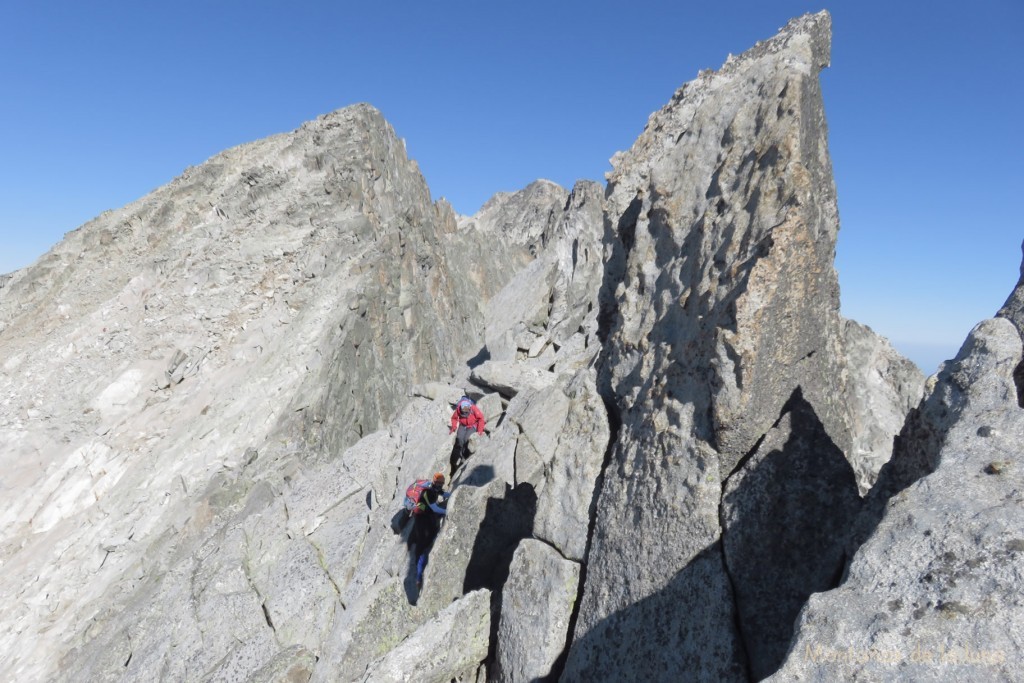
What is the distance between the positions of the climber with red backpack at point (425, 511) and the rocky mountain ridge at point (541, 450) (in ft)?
3.21

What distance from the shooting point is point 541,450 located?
15.3m

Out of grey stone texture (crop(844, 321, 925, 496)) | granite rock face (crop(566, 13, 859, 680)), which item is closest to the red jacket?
granite rock face (crop(566, 13, 859, 680))

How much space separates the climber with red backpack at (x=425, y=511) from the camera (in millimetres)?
14383

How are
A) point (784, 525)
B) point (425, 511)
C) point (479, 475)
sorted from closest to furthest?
point (784, 525) → point (425, 511) → point (479, 475)

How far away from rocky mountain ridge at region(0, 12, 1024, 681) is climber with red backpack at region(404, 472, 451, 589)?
3.21 ft

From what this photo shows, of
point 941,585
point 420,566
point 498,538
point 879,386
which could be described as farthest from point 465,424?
point 941,585

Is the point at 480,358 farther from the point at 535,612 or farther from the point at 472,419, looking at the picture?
the point at 535,612

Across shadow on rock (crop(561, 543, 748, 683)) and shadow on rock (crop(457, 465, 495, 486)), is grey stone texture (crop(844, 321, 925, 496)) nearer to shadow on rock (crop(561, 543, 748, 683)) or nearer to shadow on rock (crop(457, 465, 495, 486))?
shadow on rock (crop(561, 543, 748, 683))

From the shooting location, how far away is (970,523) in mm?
4961

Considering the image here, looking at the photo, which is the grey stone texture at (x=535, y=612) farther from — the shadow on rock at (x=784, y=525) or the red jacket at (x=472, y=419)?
the red jacket at (x=472, y=419)

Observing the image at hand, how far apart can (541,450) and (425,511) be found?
10.5ft

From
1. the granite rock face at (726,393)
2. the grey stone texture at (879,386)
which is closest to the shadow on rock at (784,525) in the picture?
the granite rock face at (726,393)

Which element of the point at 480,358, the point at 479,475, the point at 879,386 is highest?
the point at 480,358

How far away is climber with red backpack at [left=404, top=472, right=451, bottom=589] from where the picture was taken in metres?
14.4
